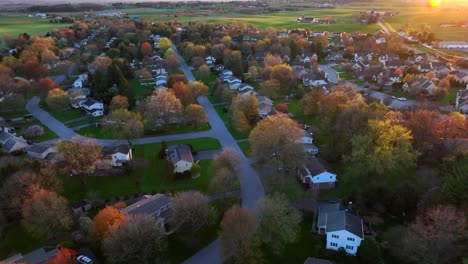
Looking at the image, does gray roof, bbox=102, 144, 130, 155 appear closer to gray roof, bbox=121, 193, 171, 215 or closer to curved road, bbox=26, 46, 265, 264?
curved road, bbox=26, 46, 265, 264

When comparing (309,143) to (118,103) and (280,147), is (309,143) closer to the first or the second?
(280,147)

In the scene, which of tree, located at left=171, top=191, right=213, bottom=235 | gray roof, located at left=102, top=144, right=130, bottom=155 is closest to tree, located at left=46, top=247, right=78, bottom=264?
tree, located at left=171, top=191, right=213, bottom=235

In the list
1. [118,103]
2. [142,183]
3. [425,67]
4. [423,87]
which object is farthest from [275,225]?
[425,67]

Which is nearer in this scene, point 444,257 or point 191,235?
point 444,257

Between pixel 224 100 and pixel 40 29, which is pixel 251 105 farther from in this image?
→ pixel 40 29

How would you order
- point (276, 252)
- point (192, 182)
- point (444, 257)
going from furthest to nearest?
point (192, 182) < point (276, 252) < point (444, 257)

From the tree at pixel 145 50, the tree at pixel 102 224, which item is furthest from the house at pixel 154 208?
the tree at pixel 145 50

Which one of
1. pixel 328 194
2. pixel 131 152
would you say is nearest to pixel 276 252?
pixel 328 194
